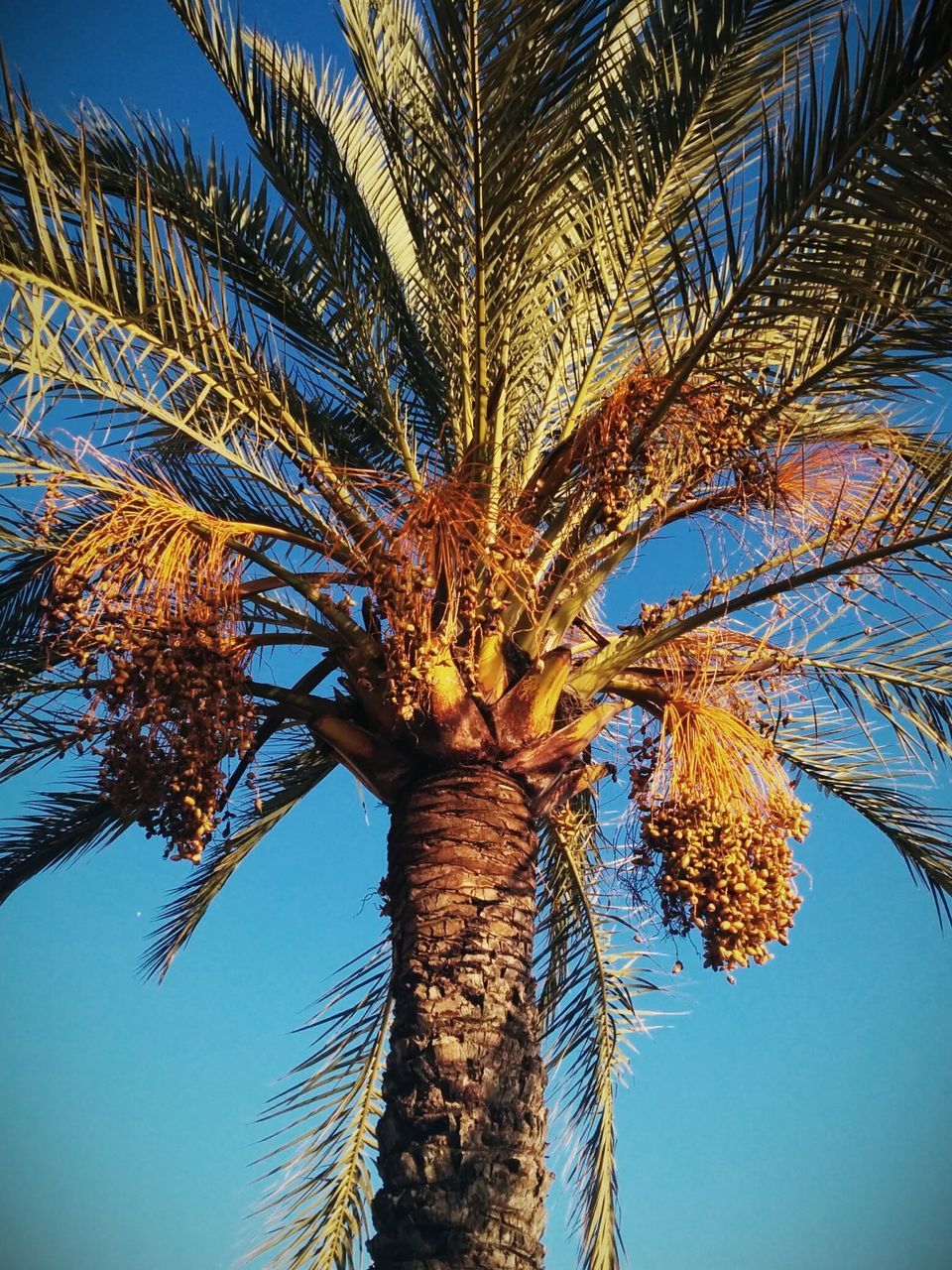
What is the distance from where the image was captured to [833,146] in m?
4.16

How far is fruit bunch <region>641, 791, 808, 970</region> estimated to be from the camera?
480 cm

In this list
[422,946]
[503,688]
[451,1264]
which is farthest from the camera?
[503,688]

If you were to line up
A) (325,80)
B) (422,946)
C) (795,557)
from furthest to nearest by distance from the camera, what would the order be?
(325,80)
(795,557)
(422,946)

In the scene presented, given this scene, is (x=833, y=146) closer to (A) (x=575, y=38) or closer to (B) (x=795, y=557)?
(A) (x=575, y=38)

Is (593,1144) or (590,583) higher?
(590,583)

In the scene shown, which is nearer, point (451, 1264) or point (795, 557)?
point (451, 1264)

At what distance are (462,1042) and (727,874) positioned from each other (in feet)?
3.71

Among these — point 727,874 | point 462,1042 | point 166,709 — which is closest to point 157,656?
point 166,709

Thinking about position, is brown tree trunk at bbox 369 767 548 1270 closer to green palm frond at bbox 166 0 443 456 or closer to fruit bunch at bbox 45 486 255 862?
fruit bunch at bbox 45 486 255 862

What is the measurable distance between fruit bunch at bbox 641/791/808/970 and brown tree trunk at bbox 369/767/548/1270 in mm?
535

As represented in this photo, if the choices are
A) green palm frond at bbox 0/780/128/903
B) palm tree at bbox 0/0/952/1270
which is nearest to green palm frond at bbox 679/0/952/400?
palm tree at bbox 0/0/952/1270

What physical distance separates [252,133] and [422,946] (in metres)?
3.49

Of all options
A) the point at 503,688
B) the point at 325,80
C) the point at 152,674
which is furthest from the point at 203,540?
the point at 325,80

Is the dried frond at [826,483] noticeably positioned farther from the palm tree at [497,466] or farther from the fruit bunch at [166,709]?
the fruit bunch at [166,709]
